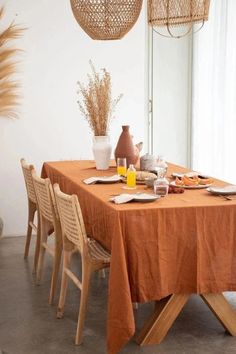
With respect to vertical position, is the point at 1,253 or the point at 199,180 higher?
the point at 199,180

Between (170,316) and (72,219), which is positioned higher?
(72,219)

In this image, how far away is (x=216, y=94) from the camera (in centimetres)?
593

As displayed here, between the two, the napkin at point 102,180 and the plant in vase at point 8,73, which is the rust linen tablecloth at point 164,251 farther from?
the plant in vase at point 8,73

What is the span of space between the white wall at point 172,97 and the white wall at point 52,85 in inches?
21.6

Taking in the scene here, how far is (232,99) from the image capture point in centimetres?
564

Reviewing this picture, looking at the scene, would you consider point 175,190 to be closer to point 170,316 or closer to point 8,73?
point 170,316

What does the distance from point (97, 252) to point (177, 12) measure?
150 cm

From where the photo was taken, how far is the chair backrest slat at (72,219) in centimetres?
328

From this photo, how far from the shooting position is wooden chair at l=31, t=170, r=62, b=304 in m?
3.89

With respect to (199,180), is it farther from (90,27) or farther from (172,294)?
(90,27)

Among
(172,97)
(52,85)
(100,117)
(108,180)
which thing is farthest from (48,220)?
(172,97)

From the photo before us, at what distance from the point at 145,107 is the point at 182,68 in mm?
562

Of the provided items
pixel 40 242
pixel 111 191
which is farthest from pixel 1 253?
pixel 111 191

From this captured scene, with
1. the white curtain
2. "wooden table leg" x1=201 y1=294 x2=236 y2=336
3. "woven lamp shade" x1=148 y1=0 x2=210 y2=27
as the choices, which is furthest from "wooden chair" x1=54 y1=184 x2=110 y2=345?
the white curtain
